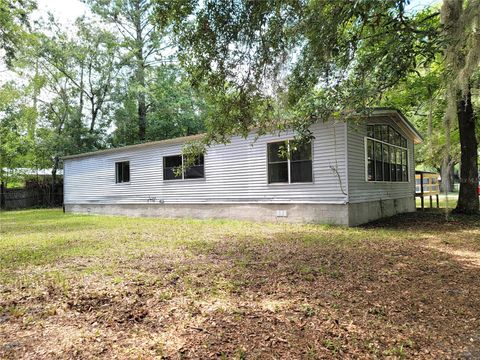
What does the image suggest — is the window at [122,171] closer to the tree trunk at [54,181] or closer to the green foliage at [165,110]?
the green foliage at [165,110]

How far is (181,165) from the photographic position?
11.7 metres

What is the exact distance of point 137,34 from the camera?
22.9 meters

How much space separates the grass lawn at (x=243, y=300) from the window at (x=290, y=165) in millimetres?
3182

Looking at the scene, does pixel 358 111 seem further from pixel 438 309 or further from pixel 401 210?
pixel 401 210

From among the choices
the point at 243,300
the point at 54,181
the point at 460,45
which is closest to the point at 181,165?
the point at 243,300

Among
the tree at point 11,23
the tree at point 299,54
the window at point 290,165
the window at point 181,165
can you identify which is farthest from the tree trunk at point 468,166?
the tree at point 11,23

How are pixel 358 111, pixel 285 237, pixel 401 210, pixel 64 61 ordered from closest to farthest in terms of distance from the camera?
pixel 358 111 < pixel 285 237 < pixel 401 210 < pixel 64 61

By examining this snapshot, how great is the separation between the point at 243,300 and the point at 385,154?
9.35m

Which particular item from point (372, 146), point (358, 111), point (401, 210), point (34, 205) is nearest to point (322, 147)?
point (372, 146)

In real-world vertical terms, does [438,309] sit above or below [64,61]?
below

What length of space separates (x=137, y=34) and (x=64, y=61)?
513cm

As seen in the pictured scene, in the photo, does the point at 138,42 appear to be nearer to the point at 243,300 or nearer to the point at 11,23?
the point at 11,23

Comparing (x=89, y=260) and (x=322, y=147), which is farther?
(x=322, y=147)

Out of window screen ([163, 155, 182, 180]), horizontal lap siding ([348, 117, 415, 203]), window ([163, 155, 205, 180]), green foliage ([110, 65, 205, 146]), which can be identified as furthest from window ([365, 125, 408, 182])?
green foliage ([110, 65, 205, 146])
